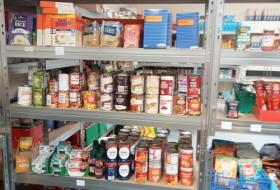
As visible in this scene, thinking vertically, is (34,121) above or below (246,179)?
above

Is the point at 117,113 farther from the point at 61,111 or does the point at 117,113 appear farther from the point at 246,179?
the point at 246,179

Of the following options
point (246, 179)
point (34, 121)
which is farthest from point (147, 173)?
point (34, 121)

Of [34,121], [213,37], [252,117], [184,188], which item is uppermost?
[213,37]

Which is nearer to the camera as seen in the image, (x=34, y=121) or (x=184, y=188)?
(x=184, y=188)

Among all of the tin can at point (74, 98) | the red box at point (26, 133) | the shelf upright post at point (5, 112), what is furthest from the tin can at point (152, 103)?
the red box at point (26, 133)

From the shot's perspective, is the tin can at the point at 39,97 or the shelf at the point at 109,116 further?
the tin can at the point at 39,97

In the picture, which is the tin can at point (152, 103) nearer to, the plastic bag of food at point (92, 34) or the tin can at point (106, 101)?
the tin can at point (106, 101)

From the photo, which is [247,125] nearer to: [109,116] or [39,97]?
[109,116]

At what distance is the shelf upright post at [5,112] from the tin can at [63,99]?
0.30 metres

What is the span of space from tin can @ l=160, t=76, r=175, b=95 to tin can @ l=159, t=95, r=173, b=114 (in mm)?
27

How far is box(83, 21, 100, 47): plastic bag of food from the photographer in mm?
1564

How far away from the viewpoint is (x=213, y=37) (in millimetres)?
1348

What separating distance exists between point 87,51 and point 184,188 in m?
0.90

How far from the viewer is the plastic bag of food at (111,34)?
1.51 metres
